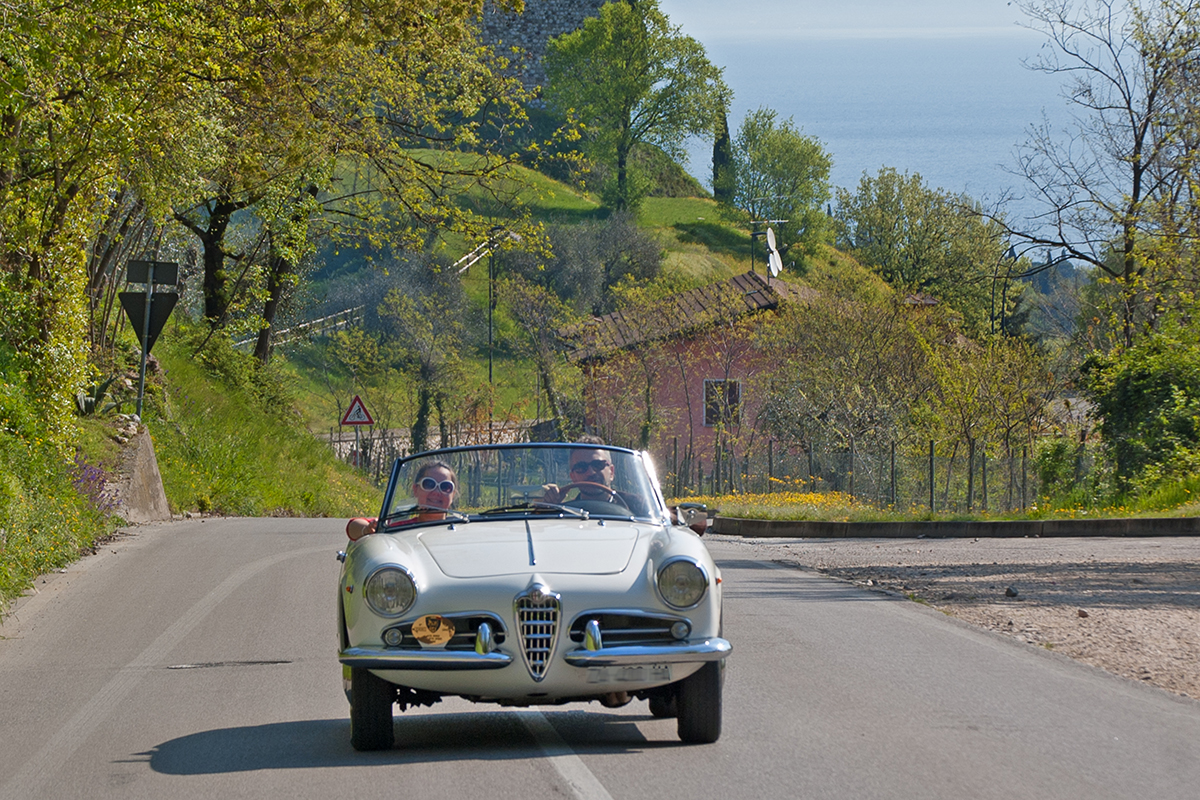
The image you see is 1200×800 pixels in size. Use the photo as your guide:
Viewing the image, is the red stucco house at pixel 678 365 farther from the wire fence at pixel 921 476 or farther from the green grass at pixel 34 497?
the green grass at pixel 34 497

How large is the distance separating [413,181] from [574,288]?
52350mm

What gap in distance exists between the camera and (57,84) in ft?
47.5

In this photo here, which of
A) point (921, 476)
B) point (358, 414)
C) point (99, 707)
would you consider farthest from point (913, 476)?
point (99, 707)

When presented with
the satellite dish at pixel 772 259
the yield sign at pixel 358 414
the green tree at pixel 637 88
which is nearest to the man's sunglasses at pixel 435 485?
the yield sign at pixel 358 414

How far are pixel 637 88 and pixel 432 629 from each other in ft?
312

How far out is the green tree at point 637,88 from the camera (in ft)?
322

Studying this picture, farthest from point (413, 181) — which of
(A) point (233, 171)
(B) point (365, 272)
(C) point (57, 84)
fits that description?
(B) point (365, 272)

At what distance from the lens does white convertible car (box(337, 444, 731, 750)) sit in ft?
19.5

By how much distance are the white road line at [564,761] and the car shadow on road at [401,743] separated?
0.05 m

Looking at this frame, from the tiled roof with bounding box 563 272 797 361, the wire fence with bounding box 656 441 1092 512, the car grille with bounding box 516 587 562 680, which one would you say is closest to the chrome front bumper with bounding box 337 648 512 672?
the car grille with bounding box 516 587 562 680

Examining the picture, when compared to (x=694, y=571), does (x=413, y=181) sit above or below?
above

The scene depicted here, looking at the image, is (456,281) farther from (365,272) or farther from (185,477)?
(185,477)

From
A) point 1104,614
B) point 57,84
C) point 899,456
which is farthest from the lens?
point 899,456

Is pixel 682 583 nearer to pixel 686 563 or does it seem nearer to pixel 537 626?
pixel 686 563
